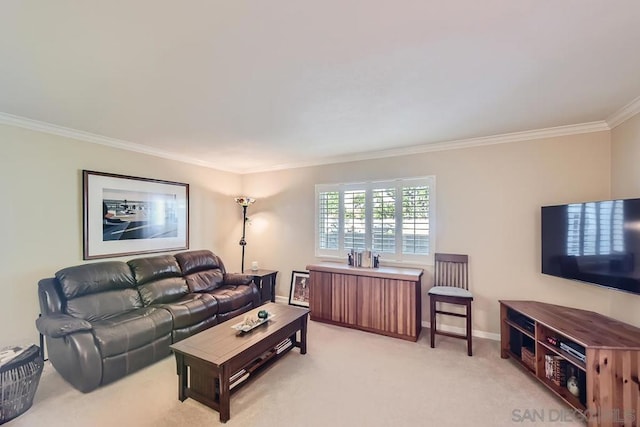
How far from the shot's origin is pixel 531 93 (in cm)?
216

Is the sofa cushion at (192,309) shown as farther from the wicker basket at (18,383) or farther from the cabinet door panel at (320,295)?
the cabinet door panel at (320,295)

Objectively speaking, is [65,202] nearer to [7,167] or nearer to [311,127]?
[7,167]

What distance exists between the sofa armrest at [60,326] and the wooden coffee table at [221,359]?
872 mm

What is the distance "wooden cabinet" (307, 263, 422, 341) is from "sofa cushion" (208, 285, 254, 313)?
922 mm

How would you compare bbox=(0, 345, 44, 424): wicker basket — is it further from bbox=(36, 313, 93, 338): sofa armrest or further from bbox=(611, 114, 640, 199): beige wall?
bbox=(611, 114, 640, 199): beige wall

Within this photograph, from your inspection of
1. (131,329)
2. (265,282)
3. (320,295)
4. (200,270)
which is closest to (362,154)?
(320,295)

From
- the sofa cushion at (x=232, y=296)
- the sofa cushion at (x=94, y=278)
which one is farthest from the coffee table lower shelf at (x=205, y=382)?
the sofa cushion at (x=94, y=278)

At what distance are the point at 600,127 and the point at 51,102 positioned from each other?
5.24m

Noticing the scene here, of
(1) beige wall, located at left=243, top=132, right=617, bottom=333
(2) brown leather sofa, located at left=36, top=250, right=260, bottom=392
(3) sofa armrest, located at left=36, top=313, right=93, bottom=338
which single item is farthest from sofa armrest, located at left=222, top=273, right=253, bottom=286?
(1) beige wall, located at left=243, top=132, right=617, bottom=333

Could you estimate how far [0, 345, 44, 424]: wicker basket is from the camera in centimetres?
192

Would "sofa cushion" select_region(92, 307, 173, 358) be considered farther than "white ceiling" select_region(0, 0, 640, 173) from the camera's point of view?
Yes

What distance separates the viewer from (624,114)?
8.24ft

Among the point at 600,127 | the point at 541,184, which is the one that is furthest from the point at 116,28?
the point at 600,127

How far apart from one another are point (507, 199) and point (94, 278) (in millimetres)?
4783
